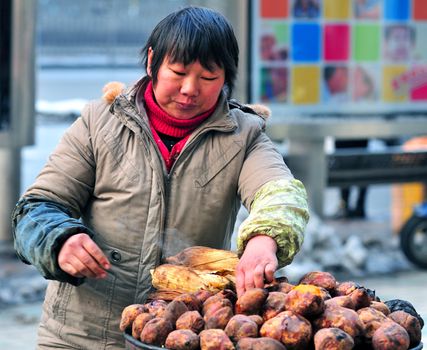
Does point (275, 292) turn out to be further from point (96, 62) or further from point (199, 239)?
point (96, 62)

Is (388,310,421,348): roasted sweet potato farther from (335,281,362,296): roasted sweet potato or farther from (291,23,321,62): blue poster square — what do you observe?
(291,23,321,62): blue poster square

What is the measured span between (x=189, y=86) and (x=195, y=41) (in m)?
0.12

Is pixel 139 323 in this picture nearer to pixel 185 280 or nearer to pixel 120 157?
pixel 185 280

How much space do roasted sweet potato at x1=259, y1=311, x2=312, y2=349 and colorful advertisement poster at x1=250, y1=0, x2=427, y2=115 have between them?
16.6 ft

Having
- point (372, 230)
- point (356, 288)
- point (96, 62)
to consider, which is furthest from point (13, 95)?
point (96, 62)

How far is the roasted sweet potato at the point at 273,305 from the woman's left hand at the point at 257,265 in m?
0.06

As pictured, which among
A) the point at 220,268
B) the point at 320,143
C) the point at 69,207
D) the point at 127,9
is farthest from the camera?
the point at 127,9

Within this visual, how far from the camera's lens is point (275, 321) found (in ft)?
7.34

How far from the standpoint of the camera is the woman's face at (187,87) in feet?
8.66

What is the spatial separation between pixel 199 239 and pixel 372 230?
6217 millimetres

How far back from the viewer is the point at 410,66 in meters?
7.76

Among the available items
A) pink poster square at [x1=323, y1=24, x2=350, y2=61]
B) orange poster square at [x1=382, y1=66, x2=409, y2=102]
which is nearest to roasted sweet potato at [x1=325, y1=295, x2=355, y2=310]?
pink poster square at [x1=323, y1=24, x2=350, y2=61]

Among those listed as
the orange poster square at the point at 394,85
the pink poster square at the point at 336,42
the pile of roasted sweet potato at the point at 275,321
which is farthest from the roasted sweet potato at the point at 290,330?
the orange poster square at the point at 394,85

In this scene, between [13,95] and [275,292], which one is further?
[13,95]
